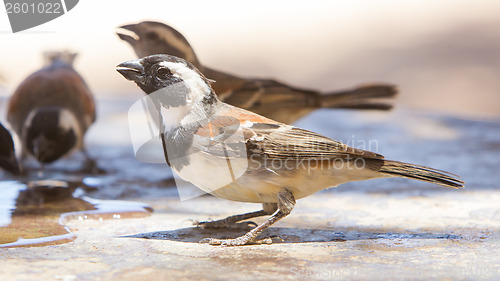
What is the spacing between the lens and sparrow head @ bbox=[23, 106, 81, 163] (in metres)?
5.39

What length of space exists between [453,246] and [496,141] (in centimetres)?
394

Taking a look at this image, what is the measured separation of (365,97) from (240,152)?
2962 millimetres

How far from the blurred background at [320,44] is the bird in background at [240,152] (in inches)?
220

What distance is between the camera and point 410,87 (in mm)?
9906

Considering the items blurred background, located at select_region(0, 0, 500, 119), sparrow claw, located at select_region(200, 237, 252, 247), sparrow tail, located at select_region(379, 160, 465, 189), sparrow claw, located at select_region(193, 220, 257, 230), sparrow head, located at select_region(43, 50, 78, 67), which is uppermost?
blurred background, located at select_region(0, 0, 500, 119)

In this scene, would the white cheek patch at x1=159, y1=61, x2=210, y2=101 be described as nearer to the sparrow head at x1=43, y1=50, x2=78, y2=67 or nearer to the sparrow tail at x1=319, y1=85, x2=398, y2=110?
the sparrow tail at x1=319, y1=85, x2=398, y2=110

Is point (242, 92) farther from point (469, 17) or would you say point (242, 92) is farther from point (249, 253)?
point (469, 17)

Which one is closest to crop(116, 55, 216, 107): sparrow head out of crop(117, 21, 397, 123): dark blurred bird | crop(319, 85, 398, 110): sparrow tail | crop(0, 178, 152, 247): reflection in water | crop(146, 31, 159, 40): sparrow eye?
crop(0, 178, 152, 247): reflection in water

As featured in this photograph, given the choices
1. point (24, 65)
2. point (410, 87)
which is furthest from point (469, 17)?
point (24, 65)

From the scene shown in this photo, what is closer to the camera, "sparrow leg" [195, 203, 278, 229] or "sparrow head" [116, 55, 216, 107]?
"sparrow head" [116, 55, 216, 107]

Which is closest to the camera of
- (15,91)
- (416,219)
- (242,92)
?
(416,219)

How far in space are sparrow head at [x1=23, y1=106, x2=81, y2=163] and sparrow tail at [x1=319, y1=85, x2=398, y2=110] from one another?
2.41 metres

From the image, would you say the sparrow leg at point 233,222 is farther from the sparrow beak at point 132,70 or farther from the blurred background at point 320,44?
the blurred background at point 320,44

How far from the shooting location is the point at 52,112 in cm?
563
